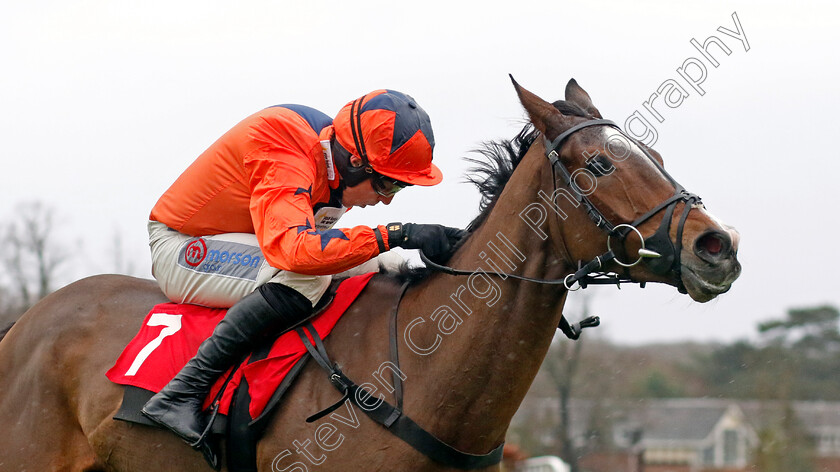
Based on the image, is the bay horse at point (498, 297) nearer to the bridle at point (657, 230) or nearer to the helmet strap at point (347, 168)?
the bridle at point (657, 230)

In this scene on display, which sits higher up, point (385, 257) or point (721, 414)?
point (385, 257)

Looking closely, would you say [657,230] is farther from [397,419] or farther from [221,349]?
[221,349]

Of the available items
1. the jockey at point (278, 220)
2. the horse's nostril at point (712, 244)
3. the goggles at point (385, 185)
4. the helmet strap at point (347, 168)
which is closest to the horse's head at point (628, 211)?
the horse's nostril at point (712, 244)

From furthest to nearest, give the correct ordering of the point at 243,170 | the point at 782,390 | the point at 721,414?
the point at 721,414 → the point at 782,390 → the point at 243,170

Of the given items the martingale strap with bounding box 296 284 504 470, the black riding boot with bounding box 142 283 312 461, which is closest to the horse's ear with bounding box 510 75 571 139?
the martingale strap with bounding box 296 284 504 470

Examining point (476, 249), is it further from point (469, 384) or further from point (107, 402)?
point (107, 402)

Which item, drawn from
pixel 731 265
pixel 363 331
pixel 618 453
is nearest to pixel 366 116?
pixel 363 331

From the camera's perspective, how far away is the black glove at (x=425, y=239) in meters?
3.97

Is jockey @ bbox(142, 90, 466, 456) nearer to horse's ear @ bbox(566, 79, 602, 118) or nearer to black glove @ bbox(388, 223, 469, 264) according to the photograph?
black glove @ bbox(388, 223, 469, 264)

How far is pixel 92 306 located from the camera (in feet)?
16.2

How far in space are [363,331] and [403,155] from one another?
0.89 metres

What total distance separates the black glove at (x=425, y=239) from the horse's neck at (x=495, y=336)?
9.2 inches

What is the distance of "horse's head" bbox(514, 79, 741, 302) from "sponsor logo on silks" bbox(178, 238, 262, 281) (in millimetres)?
1595

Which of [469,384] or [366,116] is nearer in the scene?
[469,384]
